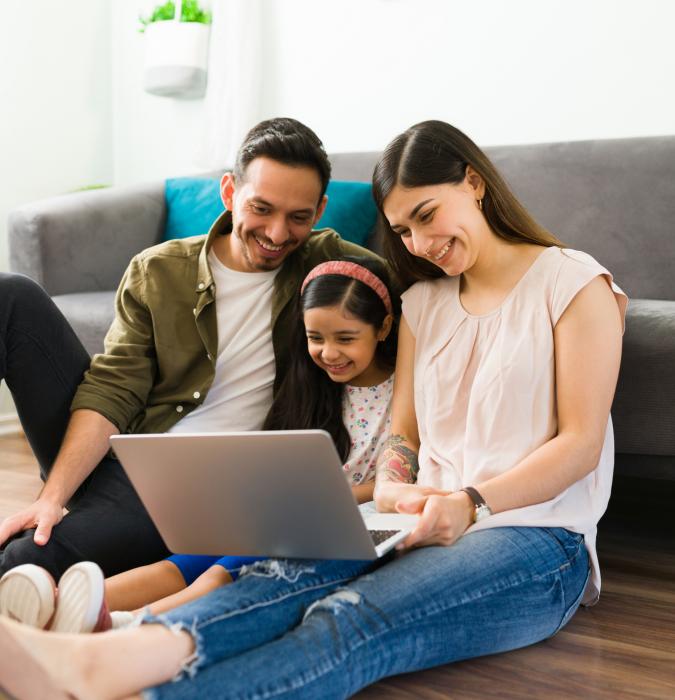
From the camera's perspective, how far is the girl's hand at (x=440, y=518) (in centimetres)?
122

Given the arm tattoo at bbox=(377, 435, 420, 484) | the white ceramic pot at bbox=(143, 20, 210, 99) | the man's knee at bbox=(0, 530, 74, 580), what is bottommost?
the man's knee at bbox=(0, 530, 74, 580)

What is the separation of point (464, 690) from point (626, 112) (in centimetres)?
171

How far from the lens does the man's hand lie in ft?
4.70

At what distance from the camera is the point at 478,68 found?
266cm

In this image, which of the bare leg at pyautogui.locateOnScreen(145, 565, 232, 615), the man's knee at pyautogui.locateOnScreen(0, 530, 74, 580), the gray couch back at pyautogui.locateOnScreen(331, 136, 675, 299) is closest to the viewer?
the bare leg at pyautogui.locateOnScreen(145, 565, 232, 615)

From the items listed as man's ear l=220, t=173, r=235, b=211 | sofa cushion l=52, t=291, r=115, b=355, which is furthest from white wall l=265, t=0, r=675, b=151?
man's ear l=220, t=173, r=235, b=211

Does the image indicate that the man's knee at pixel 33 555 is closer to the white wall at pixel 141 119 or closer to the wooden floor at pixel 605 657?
the wooden floor at pixel 605 657

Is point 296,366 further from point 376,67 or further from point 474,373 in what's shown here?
point 376,67

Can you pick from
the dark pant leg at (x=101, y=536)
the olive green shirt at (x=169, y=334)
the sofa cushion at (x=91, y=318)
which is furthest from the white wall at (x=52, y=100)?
the dark pant leg at (x=101, y=536)

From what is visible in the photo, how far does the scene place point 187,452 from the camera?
3.77ft

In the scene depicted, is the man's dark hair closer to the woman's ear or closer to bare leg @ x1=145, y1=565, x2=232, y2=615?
the woman's ear

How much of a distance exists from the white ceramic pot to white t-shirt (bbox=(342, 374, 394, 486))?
5.87 ft

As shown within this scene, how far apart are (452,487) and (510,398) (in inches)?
6.3

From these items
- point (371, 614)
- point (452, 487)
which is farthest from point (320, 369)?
point (371, 614)
